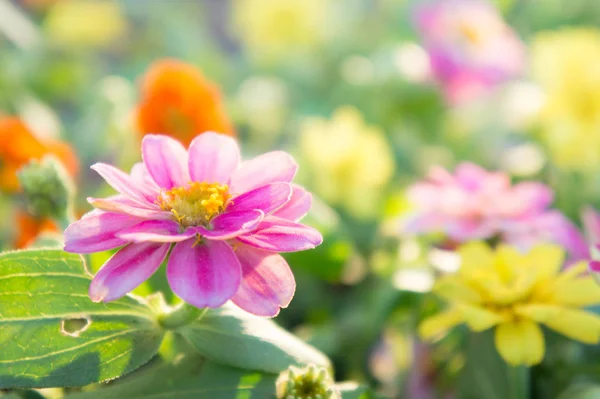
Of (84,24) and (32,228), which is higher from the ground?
(84,24)

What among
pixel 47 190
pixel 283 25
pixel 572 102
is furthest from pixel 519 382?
pixel 283 25

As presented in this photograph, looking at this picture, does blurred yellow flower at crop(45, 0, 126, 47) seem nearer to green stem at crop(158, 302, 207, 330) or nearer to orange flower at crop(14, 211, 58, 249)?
orange flower at crop(14, 211, 58, 249)

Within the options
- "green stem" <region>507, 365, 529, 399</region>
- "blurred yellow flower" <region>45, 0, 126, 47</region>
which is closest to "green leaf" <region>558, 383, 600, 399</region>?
"green stem" <region>507, 365, 529, 399</region>

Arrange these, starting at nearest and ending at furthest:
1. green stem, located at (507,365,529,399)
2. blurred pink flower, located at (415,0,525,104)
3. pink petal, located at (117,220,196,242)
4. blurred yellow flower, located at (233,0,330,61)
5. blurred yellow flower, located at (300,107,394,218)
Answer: pink petal, located at (117,220,196,242) → green stem, located at (507,365,529,399) → blurred yellow flower, located at (300,107,394,218) → blurred pink flower, located at (415,0,525,104) → blurred yellow flower, located at (233,0,330,61)

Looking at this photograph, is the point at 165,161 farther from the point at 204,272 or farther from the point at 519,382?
the point at 519,382

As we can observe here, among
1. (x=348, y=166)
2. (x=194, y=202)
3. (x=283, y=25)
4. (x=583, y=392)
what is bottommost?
(x=583, y=392)

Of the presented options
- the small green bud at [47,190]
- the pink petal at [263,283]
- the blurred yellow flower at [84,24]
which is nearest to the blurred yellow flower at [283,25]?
the blurred yellow flower at [84,24]

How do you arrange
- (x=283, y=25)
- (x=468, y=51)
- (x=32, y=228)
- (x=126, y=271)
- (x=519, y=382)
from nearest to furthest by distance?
(x=126, y=271), (x=519, y=382), (x=32, y=228), (x=468, y=51), (x=283, y=25)
